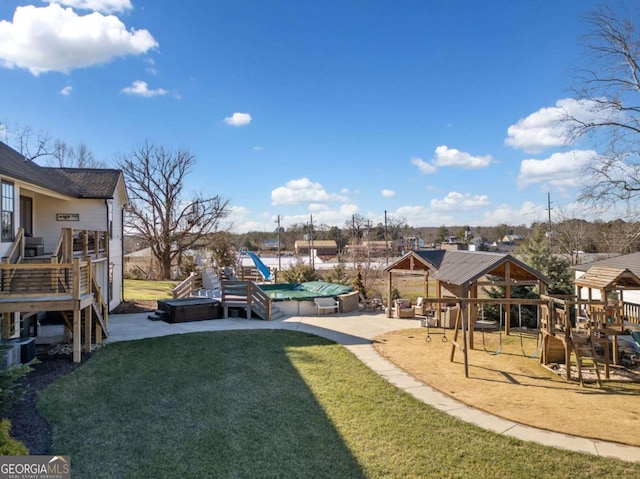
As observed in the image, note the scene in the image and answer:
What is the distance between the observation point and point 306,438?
17.8ft

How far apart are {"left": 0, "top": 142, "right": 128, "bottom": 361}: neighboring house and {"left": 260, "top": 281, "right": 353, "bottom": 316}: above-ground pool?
714cm

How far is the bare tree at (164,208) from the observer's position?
109 ft

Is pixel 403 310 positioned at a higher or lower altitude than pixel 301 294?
lower

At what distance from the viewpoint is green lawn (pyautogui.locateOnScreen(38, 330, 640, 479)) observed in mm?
4652

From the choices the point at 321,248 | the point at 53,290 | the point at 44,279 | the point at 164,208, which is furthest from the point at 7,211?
the point at 321,248

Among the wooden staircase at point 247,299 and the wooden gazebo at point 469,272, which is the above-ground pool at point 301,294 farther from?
the wooden gazebo at point 469,272

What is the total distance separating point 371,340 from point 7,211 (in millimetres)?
10589

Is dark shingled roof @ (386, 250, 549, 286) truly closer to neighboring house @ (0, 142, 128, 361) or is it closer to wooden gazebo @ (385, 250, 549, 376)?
wooden gazebo @ (385, 250, 549, 376)

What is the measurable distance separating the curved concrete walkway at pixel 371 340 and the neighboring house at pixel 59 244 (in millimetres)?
1544

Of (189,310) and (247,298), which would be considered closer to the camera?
(189,310)

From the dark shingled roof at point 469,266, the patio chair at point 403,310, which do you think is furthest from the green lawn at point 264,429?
the patio chair at point 403,310

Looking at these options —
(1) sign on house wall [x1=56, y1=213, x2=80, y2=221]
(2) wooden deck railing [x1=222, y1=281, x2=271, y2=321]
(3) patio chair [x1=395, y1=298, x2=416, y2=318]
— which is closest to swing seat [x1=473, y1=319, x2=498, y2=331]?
(3) patio chair [x1=395, y1=298, x2=416, y2=318]

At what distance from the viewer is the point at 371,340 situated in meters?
12.0

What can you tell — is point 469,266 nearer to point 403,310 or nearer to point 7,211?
point 403,310
